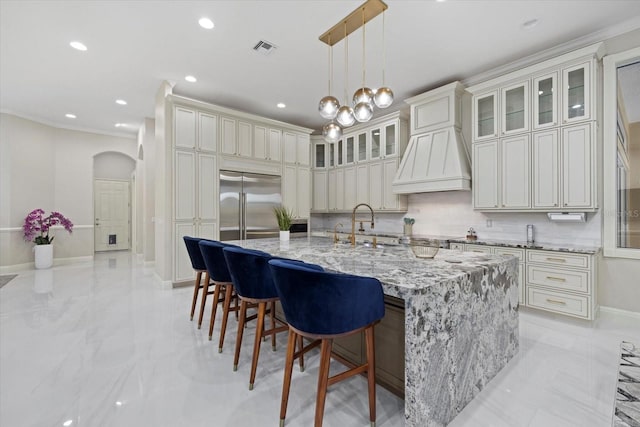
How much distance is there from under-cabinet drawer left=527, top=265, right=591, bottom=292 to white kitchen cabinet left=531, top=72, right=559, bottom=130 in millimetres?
1671

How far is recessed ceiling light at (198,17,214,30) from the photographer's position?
117 inches

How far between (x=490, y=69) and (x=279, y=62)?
9.62ft

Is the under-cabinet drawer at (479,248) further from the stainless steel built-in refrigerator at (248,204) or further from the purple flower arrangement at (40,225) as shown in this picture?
the purple flower arrangement at (40,225)

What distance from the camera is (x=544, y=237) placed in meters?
3.62

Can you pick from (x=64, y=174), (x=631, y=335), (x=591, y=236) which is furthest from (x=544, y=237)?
(x=64, y=174)

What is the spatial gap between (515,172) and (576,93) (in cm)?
101

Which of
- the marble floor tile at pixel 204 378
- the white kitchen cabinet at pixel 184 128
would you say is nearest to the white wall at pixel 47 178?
the marble floor tile at pixel 204 378

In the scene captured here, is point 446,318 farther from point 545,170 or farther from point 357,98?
point 545,170

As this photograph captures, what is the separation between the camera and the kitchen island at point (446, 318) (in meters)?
1.39

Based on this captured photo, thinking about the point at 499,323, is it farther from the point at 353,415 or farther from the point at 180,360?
the point at 180,360

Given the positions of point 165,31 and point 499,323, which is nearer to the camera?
point 499,323

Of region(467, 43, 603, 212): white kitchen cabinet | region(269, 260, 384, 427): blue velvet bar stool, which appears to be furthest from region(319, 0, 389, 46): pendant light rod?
region(269, 260, 384, 427): blue velvet bar stool

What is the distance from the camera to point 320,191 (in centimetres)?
667

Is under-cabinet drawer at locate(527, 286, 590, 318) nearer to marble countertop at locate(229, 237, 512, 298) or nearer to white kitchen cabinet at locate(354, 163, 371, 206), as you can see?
marble countertop at locate(229, 237, 512, 298)
